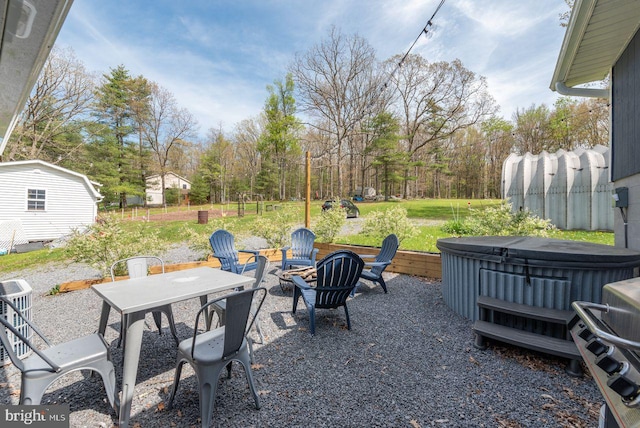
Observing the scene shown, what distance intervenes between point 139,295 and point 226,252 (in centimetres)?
307

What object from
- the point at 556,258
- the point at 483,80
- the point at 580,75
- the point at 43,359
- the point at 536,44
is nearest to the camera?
the point at 43,359

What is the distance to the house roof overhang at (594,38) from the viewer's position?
267 cm

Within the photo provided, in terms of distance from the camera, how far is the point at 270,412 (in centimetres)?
192

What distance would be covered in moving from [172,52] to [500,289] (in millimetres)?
11165

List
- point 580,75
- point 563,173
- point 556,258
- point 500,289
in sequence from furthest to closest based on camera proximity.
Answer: point 563,173
point 580,75
point 500,289
point 556,258

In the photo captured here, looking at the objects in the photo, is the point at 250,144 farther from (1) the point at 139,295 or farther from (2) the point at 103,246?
(1) the point at 139,295

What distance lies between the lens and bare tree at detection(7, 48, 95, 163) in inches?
556

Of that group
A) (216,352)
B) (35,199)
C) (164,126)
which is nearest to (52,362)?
(216,352)

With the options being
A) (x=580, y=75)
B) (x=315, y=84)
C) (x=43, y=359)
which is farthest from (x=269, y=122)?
(x=43, y=359)

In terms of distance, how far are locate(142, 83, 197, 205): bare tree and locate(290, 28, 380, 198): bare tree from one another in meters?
11.6

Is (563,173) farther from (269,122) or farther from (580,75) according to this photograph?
(269,122)

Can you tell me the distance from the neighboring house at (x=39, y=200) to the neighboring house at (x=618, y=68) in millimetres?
13978

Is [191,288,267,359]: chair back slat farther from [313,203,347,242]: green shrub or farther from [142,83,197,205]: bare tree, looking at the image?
[142,83,197,205]: bare tree

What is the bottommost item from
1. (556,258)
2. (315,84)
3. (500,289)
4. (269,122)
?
(500,289)
